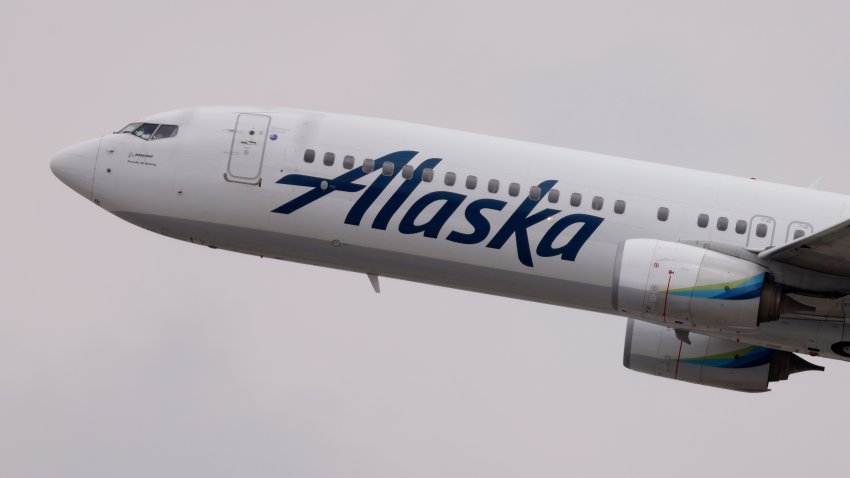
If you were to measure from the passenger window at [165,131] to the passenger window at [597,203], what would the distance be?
472 inches

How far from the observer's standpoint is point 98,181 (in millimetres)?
53531

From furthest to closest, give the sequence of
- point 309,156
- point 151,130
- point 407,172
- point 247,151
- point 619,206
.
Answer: point 151,130, point 247,151, point 309,156, point 407,172, point 619,206

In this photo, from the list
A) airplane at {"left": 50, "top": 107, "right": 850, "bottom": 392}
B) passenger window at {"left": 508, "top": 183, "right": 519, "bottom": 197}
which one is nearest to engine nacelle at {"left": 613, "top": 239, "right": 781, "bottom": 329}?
airplane at {"left": 50, "top": 107, "right": 850, "bottom": 392}

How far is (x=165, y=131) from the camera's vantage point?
53812 mm

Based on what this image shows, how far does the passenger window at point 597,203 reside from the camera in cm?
5116

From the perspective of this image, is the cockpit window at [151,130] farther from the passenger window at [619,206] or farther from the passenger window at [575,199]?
the passenger window at [619,206]

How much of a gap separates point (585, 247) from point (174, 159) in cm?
1178

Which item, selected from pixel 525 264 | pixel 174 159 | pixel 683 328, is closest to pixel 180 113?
pixel 174 159

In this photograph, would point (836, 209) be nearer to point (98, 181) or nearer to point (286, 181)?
point (286, 181)

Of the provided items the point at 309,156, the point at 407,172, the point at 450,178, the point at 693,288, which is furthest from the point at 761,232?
the point at 309,156

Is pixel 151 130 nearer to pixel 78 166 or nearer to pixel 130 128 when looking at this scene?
pixel 130 128

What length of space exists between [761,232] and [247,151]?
14.3 metres

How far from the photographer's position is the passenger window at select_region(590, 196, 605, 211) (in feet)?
168

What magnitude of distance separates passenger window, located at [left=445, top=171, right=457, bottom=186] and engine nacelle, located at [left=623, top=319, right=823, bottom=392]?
827 centimetres
